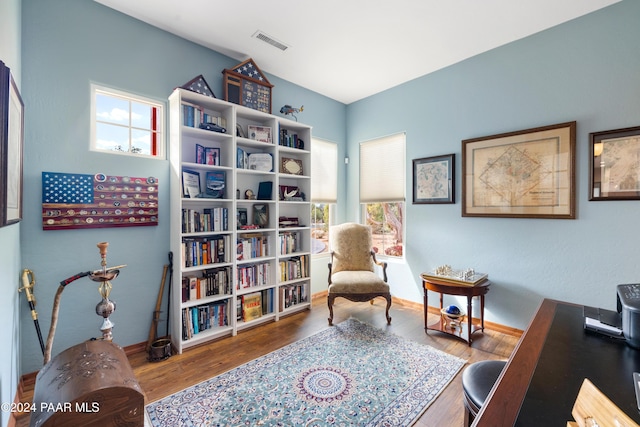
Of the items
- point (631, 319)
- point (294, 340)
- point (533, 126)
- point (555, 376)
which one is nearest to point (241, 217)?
point (294, 340)

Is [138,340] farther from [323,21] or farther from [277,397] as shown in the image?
[323,21]

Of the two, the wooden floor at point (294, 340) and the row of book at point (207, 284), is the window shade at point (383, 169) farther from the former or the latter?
the row of book at point (207, 284)

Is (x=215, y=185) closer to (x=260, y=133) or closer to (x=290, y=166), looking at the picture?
(x=260, y=133)

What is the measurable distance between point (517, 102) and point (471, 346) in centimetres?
248

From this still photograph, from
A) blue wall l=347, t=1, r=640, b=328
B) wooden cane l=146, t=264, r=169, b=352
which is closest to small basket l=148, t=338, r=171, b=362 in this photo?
wooden cane l=146, t=264, r=169, b=352

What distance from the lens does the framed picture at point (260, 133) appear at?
304 centimetres

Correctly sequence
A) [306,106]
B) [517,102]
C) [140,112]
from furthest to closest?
[306,106], [517,102], [140,112]

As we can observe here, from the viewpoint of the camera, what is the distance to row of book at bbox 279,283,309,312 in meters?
3.20

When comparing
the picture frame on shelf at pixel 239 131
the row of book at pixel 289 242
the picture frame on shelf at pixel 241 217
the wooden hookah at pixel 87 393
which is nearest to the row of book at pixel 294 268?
the row of book at pixel 289 242

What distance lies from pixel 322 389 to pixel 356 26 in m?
3.10

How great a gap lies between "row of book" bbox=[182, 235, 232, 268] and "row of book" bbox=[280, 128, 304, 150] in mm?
1358

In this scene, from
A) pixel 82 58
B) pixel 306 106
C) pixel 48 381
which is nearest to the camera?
pixel 48 381

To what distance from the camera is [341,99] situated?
4.16m

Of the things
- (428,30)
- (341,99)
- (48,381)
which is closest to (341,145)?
(341,99)
